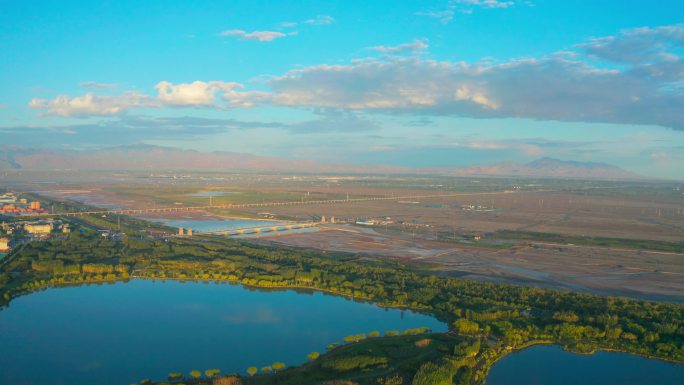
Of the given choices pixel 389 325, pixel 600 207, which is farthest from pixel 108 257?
pixel 600 207

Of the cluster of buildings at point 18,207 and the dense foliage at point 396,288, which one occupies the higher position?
the cluster of buildings at point 18,207

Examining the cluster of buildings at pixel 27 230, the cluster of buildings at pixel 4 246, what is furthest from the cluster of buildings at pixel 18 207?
the cluster of buildings at pixel 4 246

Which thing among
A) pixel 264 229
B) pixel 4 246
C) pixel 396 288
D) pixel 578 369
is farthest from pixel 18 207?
pixel 578 369

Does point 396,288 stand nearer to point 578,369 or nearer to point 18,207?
point 578,369

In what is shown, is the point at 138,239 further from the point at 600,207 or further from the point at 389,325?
→ the point at 600,207

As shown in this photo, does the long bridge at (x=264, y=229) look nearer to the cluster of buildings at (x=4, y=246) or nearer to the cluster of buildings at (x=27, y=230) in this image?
the cluster of buildings at (x=27, y=230)

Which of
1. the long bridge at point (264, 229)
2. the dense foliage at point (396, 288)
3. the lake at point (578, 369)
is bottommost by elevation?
the lake at point (578, 369)
